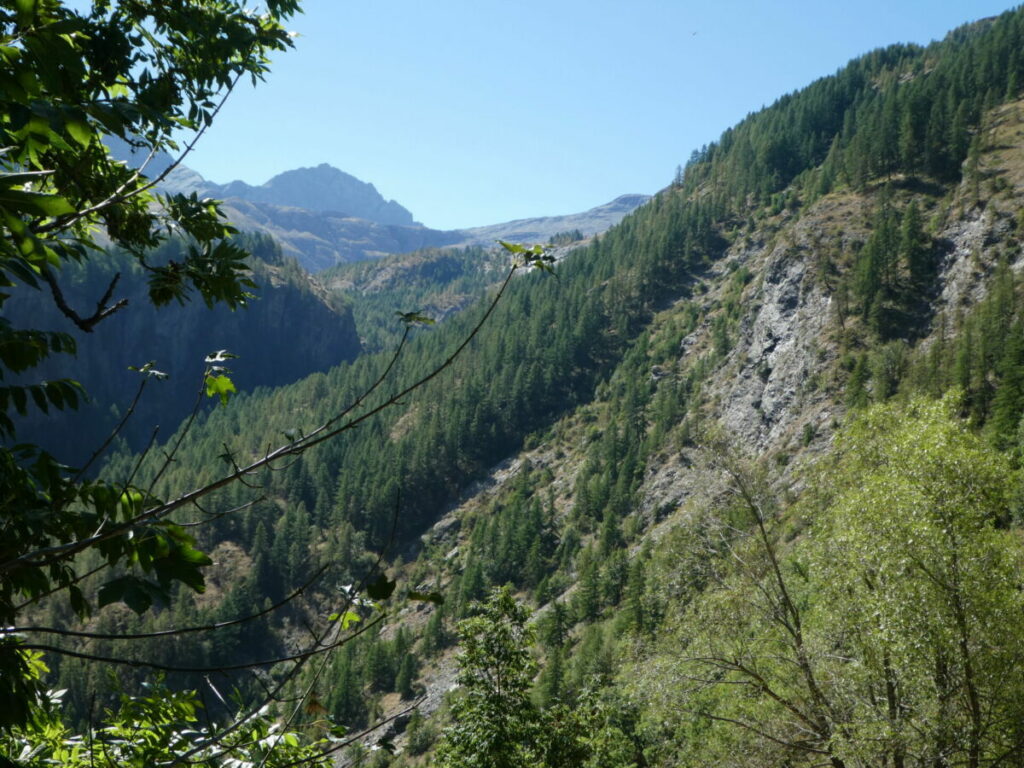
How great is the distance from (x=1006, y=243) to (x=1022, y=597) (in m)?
76.5

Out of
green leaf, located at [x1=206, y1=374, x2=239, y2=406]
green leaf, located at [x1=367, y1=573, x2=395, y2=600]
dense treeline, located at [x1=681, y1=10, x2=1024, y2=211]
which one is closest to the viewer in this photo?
green leaf, located at [x1=367, y1=573, x2=395, y2=600]

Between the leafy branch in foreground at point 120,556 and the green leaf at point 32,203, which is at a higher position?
the green leaf at point 32,203

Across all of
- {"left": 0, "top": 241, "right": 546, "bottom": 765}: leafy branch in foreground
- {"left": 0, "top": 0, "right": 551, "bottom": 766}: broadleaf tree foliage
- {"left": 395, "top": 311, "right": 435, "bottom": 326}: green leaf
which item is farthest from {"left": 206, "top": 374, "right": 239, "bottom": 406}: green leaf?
{"left": 395, "top": 311, "right": 435, "bottom": 326}: green leaf

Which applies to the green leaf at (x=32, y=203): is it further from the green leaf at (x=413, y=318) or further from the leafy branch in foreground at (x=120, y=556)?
the green leaf at (x=413, y=318)

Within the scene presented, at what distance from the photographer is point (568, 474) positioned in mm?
101375

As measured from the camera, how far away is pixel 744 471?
15039 mm

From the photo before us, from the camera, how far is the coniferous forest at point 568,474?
2.48 metres

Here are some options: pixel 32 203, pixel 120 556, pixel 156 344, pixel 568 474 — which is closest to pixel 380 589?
pixel 120 556

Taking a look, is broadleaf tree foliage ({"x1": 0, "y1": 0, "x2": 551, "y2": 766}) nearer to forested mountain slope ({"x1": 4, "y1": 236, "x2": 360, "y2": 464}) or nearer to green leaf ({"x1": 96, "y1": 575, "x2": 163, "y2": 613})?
green leaf ({"x1": 96, "y1": 575, "x2": 163, "y2": 613})

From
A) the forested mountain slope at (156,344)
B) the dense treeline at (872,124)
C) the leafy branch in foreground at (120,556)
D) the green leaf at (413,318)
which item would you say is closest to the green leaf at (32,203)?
the leafy branch in foreground at (120,556)

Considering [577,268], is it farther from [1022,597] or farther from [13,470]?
[13,470]

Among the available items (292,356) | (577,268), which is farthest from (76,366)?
(577,268)

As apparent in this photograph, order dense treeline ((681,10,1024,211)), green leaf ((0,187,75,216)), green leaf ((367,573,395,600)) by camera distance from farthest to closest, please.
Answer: dense treeline ((681,10,1024,211)) < green leaf ((367,573,395,600)) < green leaf ((0,187,75,216))

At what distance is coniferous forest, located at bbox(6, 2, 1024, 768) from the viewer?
8.14 ft
